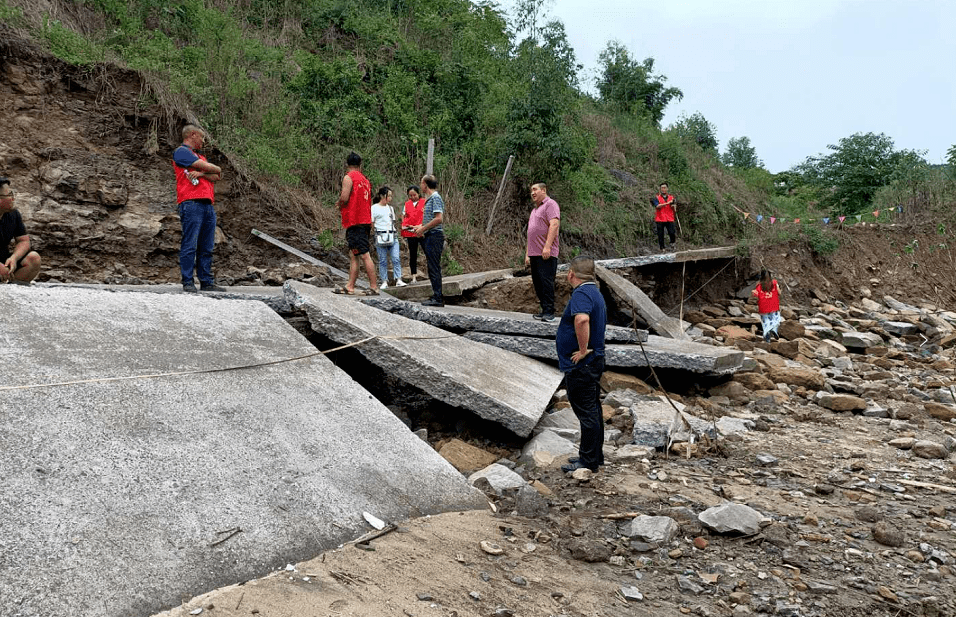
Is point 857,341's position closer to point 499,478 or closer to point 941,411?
point 941,411

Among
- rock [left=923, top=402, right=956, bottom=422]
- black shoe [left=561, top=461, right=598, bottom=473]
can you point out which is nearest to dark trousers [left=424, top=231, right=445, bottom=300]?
black shoe [left=561, top=461, right=598, bottom=473]

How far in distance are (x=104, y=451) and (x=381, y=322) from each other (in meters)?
2.94

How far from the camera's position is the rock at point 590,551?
11.5ft

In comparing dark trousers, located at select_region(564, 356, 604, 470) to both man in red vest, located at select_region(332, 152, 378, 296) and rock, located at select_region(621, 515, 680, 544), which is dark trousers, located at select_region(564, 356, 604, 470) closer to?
rock, located at select_region(621, 515, 680, 544)

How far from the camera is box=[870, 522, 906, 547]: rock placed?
12.4ft

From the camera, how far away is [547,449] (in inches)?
203

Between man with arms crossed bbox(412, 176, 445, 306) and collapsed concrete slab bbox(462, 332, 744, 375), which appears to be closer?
collapsed concrete slab bbox(462, 332, 744, 375)

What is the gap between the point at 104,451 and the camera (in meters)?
3.04

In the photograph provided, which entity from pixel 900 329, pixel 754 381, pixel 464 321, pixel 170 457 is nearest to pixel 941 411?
pixel 754 381

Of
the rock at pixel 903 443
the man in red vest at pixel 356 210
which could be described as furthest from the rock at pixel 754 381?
the man in red vest at pixel 356 210

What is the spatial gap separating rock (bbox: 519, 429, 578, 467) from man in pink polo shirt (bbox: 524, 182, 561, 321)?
7.01ft

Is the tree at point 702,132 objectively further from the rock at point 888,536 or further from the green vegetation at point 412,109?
the rock at point 888,536

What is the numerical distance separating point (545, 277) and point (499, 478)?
10.3 ft

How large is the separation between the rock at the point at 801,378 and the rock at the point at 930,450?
2.48m
